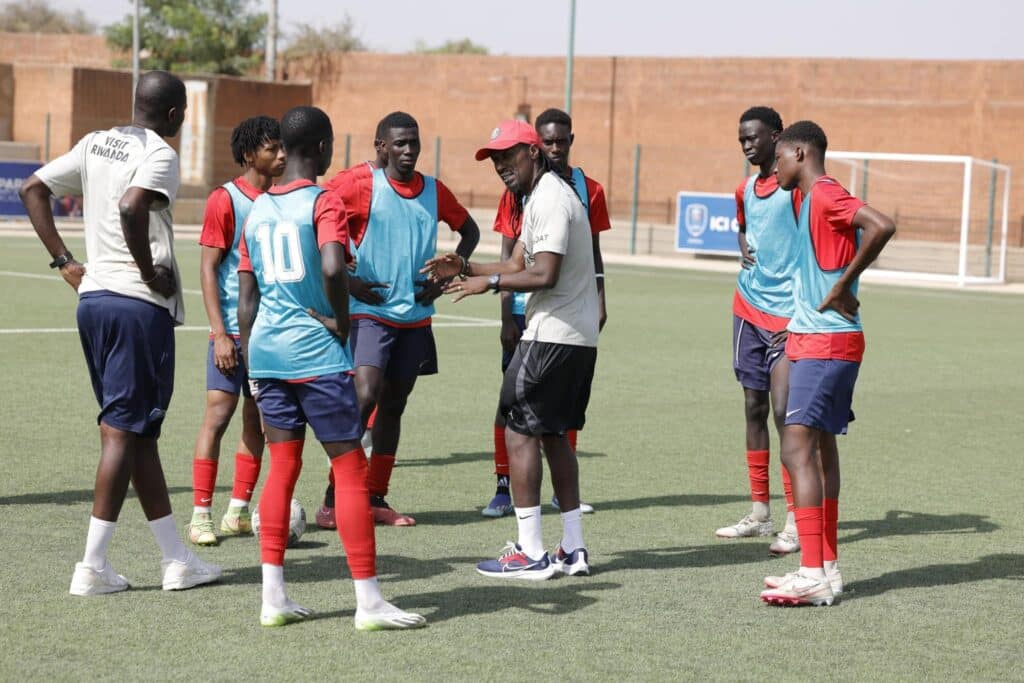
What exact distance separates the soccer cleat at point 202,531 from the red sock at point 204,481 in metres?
0.06

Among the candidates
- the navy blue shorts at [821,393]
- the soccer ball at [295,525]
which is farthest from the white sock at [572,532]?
the soccer ball at [295,525]

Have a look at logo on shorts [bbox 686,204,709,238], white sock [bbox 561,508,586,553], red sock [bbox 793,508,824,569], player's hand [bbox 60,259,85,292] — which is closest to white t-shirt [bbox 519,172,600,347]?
white sock [bbox 561,508,586,553]

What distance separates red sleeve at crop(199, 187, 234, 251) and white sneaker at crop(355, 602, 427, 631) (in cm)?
221

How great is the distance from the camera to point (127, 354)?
21.1 feet

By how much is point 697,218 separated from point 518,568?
3067 cm

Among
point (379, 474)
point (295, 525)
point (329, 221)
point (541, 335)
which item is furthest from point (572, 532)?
point (329, 221)

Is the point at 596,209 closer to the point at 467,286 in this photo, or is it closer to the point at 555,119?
the point at 555,119

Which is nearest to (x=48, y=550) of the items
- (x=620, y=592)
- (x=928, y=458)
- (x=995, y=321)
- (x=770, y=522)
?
(x=620, y=592)

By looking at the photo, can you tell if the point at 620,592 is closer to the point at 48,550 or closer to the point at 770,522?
the point at 770,522

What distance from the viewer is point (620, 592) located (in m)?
6.89

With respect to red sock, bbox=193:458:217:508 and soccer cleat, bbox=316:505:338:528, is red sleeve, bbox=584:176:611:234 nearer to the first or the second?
soccer cleat, bbox=316:505:338:528

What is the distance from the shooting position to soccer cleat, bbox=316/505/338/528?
804 cm

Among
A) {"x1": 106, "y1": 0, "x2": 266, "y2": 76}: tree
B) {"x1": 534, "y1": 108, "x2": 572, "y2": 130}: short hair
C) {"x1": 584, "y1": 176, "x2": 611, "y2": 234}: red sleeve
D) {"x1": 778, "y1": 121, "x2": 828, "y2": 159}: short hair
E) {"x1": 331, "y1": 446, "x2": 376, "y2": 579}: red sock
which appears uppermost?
{"x1": 106, "y1": 0, "x2": 266, "y2": 76}: tree

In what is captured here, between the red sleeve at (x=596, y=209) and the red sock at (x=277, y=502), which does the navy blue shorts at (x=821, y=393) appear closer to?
Answer: the red sleeve at (x=596, y=209)
